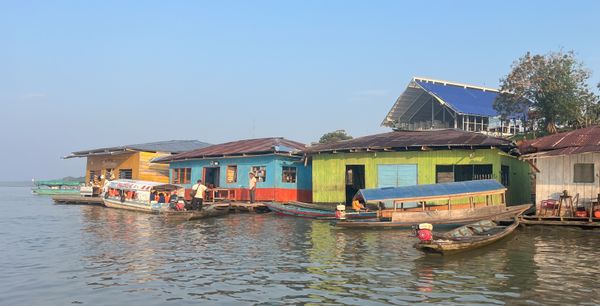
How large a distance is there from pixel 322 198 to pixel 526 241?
1305cm

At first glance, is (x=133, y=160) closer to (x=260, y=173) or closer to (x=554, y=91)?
(x=260, y=173)

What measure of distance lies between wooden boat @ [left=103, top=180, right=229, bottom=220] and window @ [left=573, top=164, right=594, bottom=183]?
17557mm

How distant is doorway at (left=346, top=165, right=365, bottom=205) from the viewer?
29.0 metres

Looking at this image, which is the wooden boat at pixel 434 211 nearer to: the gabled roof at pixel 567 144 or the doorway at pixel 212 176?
the gabled roof at pixel 567 144

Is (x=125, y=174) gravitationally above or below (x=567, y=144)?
below

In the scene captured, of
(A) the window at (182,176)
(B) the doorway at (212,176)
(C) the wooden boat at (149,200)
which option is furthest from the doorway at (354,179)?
(A) the window at (182,176)

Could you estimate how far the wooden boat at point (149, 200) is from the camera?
2433 centimetres

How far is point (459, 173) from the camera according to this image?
81.7 feet

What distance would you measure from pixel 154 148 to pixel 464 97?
29091 millimetres

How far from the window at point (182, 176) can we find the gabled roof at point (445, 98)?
2195cm

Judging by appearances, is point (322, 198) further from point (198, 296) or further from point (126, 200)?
point (198, 296)

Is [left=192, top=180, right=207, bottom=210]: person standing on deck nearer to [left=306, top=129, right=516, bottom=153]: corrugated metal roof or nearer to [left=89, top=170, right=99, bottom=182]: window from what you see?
[left=306, top=129, right=516, bottom=153]: corrugated metal roof

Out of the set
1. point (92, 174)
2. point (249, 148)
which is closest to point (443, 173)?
point (249, 148)

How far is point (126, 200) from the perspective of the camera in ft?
99.6
